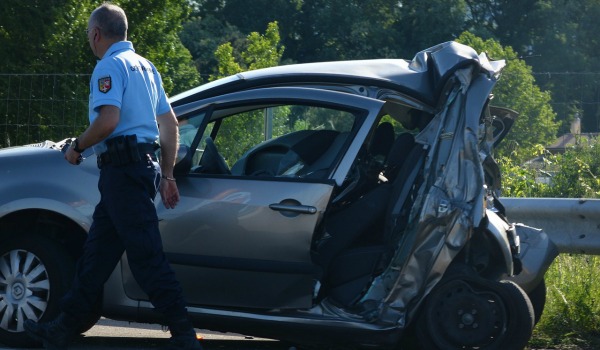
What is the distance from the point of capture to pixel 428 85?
598 cm

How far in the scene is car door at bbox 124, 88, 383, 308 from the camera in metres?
5.61

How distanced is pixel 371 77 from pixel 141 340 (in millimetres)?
2121

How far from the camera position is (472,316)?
5738mm

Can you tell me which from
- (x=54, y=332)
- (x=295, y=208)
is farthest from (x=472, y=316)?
(x=54, y=332)

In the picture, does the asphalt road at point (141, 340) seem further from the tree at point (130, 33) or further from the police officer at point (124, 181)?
the tree at point (130, 33)

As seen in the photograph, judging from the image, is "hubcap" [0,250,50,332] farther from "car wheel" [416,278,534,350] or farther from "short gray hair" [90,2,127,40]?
"car wheel" [416,278,534,350]

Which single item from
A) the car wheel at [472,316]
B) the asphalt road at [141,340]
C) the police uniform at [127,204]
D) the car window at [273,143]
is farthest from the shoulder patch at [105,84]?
the car wheel at [472,316]

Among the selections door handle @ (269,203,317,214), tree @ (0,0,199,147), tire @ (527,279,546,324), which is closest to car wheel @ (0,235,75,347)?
door handle @ (269,203,317,214)

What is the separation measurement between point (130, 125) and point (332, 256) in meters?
1.33

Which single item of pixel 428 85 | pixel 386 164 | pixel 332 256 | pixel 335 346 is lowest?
pixel 335 346

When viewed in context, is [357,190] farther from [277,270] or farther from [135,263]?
[135,263]

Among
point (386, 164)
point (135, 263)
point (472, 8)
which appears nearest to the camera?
point (135, 263)

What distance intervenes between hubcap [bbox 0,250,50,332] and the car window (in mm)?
1048

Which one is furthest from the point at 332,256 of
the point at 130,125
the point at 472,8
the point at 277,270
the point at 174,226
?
the point at 472,8
